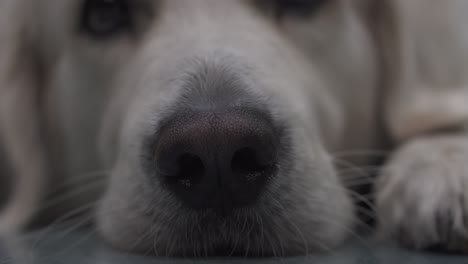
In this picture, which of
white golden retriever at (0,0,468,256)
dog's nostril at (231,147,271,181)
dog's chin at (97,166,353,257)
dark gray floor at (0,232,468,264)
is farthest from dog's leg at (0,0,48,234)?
dog's nostril at (231,147,271,181)

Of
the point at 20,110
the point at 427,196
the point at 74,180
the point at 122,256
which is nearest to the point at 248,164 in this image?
the point at 122,256

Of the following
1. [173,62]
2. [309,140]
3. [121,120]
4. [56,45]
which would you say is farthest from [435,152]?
[56,45]

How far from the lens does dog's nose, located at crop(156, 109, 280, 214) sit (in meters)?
1.51

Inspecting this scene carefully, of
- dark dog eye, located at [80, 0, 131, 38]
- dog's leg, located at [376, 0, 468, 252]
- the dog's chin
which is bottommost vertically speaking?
the dog's chin

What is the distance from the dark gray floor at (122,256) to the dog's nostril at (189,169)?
201 mm

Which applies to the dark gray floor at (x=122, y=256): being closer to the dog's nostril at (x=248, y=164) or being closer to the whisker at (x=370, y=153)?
the dog's nostril at (x=248, y=164)

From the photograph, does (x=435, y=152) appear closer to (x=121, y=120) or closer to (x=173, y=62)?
(x=173, y=62)

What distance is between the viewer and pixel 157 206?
1.74 meters

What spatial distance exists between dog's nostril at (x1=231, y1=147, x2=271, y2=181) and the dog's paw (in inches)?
18.9

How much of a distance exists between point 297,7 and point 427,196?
833 mm

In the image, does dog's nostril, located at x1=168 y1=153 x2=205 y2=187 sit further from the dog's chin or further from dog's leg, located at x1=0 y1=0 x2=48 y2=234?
dog's leg, located at x1=0 y1=0 x2=48 y2=234

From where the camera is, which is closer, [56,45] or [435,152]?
[435,152]

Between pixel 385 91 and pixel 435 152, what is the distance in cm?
54

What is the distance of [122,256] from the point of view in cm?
176
